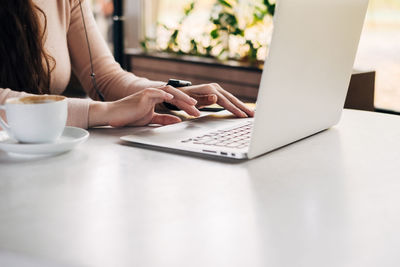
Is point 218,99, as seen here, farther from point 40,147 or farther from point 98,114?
point 40,147

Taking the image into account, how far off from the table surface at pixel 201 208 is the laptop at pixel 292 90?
0.12 feet

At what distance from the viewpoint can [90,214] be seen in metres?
0.61

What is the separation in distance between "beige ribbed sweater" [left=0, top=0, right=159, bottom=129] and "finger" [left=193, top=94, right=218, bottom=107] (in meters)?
0.20

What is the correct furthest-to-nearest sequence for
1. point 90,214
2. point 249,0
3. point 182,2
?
point 182,2
point 249,0
point 90,214

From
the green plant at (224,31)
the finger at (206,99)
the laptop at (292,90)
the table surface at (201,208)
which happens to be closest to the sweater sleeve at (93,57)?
the finger at (206,99)

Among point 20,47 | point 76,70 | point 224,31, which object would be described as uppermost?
point 20,47

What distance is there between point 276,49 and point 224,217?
0.31 metres

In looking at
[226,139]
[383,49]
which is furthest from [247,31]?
[226,139]

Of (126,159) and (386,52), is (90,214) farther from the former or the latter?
(386,52)

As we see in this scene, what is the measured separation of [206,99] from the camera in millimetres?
1225

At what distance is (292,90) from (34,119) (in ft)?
1.46

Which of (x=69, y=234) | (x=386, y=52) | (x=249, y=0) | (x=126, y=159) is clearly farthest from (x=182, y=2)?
(x=69, y=234)

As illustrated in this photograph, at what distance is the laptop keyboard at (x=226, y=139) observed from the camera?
92 centimetres

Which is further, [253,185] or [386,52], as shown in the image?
[386,52]
